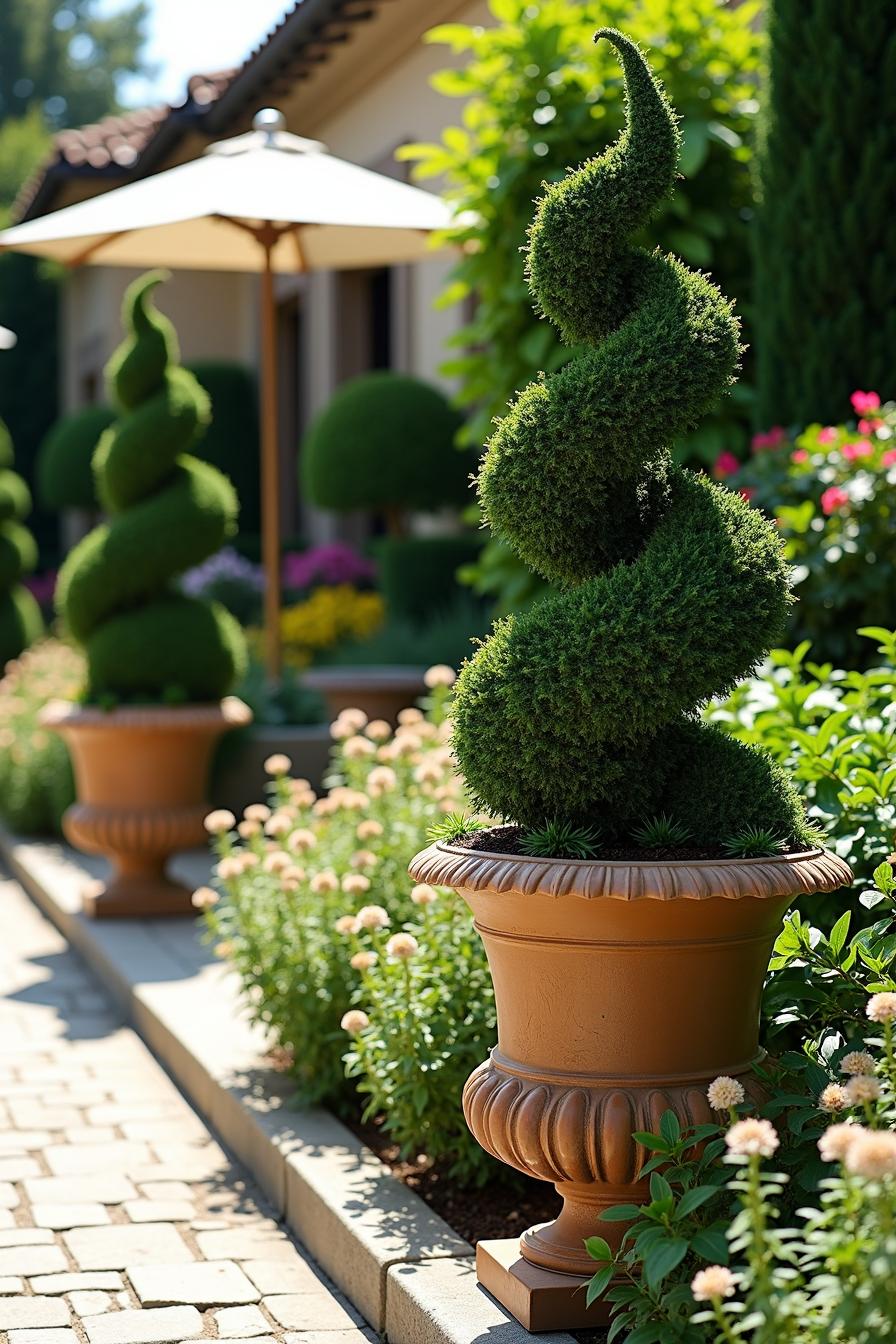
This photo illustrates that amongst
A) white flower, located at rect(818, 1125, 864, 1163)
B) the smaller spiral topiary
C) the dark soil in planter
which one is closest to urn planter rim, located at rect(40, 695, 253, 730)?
the dark soil in planter

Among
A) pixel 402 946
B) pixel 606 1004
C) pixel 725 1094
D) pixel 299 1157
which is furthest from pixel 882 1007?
pixel 299 1157

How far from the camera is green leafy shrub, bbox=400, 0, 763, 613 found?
6.05 metres

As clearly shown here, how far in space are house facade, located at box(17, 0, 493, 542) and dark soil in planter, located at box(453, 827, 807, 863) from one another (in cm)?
764

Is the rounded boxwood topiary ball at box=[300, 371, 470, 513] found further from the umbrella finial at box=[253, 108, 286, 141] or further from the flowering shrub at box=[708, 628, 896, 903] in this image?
the flowering shrub at box=[708, 628, 896, 903]

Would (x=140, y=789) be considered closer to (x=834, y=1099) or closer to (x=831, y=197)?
(x=831, y=197)

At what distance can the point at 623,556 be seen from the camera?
110 inches

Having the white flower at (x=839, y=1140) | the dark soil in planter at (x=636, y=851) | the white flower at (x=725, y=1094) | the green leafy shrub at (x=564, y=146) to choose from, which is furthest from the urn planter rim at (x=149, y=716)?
the white flower at (x=839, y=1140)

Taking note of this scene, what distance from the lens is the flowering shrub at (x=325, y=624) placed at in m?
11.3

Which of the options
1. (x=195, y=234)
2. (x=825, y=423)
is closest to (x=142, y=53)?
(x=195, y=234)

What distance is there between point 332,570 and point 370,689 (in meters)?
4.62

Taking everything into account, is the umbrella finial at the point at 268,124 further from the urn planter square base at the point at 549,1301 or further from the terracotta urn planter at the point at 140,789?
the urn planter square base at the point at 549,1301

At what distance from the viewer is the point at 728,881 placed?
7.85ft

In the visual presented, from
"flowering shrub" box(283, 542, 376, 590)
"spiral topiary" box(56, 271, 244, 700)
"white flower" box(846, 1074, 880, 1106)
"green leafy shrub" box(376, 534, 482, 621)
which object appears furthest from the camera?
"flowering shrub" box(283, 542, 376, 590)

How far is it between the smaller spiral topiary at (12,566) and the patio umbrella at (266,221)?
4.57 meters
